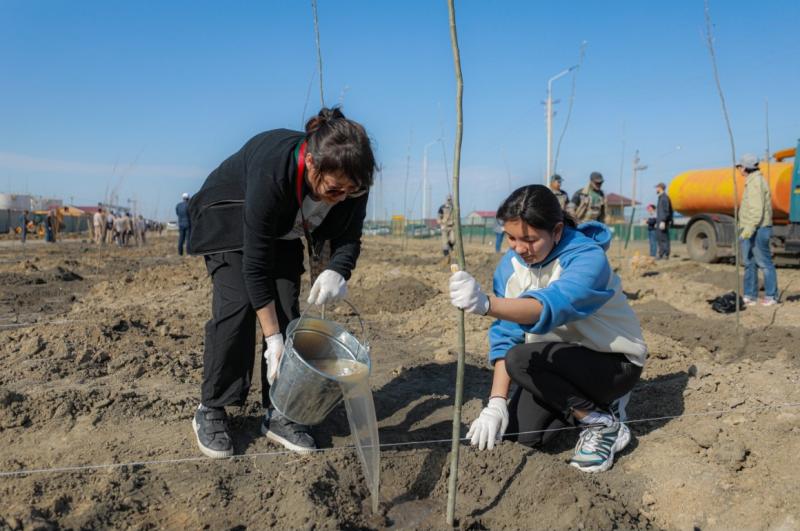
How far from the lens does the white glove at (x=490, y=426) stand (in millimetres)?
2482

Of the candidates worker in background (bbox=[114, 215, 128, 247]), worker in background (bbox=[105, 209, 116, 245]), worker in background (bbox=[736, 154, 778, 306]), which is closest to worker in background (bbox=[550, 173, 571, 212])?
worker in background (bbox=[736, 154, 778, 306])

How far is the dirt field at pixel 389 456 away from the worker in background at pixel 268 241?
0.22 meters

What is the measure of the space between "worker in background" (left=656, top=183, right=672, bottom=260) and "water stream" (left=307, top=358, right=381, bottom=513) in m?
11.6

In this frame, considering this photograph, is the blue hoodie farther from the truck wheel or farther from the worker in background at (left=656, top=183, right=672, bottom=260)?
the worker in background at (left=656, top=183, right=672, bottom=260)

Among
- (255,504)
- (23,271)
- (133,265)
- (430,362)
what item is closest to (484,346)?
(430,362)

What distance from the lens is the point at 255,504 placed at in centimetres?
218

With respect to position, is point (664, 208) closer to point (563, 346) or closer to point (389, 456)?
point (563, 346)

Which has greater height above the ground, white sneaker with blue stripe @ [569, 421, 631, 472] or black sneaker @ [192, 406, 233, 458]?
black sneaker @ [192, 406, 233, 458]

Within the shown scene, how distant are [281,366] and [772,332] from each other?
4148mm

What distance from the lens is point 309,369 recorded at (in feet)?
6.90

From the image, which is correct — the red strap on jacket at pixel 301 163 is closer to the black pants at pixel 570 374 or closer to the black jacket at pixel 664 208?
the black pants at pixel 570 374

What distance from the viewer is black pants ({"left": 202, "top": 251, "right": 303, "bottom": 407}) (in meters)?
2.48

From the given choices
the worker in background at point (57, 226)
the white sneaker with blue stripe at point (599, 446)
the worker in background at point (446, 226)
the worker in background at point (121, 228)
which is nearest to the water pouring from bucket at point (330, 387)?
the white sneaker with blue stripe at point (599, 446)

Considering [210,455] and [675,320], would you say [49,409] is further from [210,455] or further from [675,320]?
[675,320]
